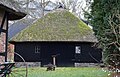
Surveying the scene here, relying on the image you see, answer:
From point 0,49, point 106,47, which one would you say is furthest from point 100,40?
point 0,49

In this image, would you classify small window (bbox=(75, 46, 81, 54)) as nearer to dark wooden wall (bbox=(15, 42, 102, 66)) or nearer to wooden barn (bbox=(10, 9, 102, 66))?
wooden barn (bbox=(10, 9, 102, 66))

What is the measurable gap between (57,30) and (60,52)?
2.50 m

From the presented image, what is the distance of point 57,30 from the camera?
3338 centimetres

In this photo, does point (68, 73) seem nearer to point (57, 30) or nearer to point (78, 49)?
point (78, 49)

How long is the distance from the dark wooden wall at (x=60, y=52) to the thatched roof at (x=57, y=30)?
0.60 m

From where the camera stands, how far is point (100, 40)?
17.0 m

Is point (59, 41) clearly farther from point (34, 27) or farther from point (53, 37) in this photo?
point (34, 27)

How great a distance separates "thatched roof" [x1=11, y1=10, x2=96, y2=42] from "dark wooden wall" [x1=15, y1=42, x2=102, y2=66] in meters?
0.60

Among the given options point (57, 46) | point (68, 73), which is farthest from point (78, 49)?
point (68, 73)

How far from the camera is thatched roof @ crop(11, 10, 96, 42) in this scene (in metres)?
32.2

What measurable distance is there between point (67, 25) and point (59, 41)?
297cm

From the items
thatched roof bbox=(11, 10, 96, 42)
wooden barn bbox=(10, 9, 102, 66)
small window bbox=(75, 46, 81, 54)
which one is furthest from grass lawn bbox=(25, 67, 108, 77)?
small window bbox=(75, 46, 81, 54)

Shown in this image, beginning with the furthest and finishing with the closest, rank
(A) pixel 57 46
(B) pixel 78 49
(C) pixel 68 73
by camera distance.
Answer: (B) pixel 78 49 → (A) pixel 57 46 → (C) pixel 68 73

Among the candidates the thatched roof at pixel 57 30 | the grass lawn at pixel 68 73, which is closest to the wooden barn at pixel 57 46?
the thatched roof at pixel 57 30
